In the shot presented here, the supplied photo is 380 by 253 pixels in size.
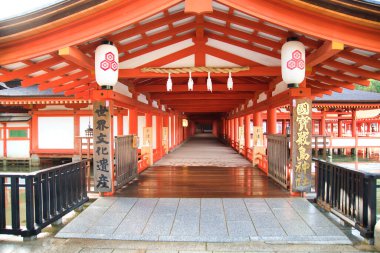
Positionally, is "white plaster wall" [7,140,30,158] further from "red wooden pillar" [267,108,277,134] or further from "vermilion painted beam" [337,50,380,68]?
"vermilion painted beam" [337,50,380,68]

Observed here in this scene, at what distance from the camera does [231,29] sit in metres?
6.52

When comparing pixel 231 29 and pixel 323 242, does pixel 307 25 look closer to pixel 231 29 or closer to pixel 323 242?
pixel 231 29

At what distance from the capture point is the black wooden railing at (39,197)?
14.4 feet

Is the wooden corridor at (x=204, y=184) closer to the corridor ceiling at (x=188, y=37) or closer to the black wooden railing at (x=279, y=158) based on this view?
the black wooden railing at (x=279, y=158)

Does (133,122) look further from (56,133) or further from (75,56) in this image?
(56,133)

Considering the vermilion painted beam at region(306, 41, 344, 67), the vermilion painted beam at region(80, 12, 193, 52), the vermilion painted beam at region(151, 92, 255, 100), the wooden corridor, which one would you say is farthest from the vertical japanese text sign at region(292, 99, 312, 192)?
the vermilion painted beam at region(151, 92, 255, 100)

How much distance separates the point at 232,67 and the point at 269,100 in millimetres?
3021

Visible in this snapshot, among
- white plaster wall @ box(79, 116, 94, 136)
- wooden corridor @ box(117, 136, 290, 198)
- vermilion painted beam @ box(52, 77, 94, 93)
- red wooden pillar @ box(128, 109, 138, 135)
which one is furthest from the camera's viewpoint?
white plaster wall @ box(79, 116, 94, 136)

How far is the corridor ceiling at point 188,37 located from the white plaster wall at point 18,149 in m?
9.35

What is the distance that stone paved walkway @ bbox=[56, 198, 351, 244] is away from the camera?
4391 millimetres

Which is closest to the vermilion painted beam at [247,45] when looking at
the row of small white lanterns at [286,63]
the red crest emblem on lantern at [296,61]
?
the row of small white lanterns at [286,63]

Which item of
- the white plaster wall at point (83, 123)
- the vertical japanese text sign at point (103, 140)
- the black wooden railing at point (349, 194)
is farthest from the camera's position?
the white plaster wall at point (83, 123)

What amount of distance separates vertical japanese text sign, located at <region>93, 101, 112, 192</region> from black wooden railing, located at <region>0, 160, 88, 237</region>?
879mm

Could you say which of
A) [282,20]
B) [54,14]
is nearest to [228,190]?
[282,20]
